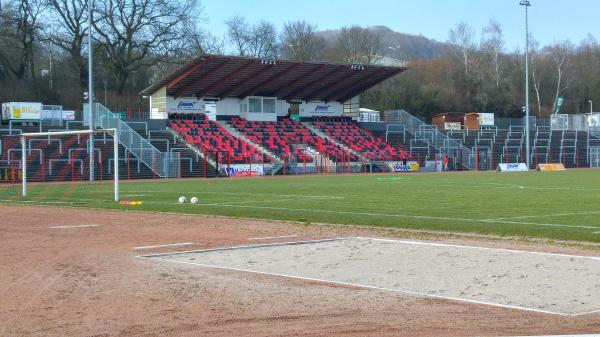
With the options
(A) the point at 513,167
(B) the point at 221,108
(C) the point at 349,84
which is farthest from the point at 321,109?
(A) the point at 513,167

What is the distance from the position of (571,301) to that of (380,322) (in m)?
2.54

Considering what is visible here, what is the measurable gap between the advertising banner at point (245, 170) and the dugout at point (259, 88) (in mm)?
8462

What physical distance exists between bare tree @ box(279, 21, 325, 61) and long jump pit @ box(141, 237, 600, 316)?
274 feet

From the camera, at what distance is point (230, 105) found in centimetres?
6950

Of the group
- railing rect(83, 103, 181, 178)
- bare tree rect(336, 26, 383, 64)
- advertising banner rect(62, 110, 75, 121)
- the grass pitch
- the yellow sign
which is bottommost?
the yellow sign

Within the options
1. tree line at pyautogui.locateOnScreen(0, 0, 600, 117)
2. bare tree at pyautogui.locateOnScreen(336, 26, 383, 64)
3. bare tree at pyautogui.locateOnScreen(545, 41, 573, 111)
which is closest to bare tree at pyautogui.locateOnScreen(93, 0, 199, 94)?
tree line at pyautogui.locateOnScreen(0, 0, 600, 117)

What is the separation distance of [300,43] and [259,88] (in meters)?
31.4

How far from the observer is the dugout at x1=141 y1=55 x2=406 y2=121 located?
62469mm

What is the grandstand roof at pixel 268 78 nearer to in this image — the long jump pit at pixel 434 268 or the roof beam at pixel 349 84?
the roof beam at pixel 349 84

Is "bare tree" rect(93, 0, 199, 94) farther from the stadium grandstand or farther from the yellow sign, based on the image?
the yellow sign

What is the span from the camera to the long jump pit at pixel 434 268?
949cm

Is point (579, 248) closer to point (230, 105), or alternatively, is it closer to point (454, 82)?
point (230, 105)

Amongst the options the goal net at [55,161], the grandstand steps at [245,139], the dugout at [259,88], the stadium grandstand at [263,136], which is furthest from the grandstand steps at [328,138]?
the goal net at [55,161]

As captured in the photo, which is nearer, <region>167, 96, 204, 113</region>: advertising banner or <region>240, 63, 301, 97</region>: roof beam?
<region>240, 63, 301, 97</region>: roof beam
